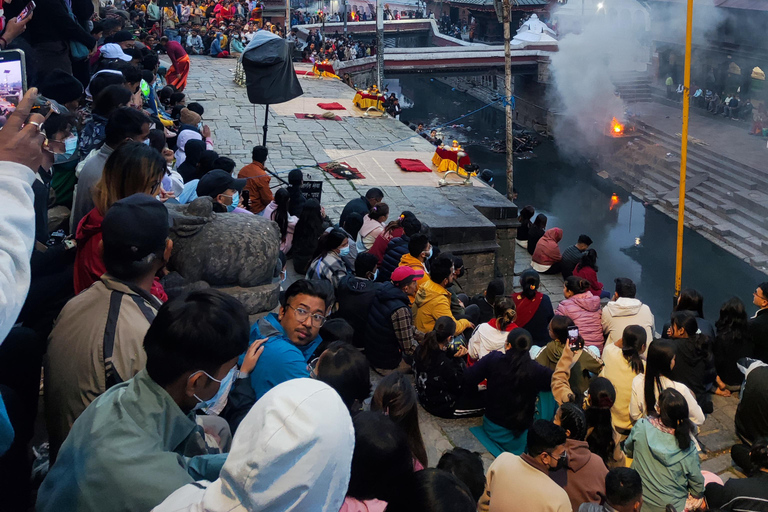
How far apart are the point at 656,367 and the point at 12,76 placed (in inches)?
187

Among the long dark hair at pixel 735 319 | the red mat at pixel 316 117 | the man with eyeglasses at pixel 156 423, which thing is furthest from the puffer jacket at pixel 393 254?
the red mat at pixel 316 117

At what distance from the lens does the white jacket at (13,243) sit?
1.72m

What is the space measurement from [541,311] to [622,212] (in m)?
17.7

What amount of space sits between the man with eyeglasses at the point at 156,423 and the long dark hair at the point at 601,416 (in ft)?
11.3

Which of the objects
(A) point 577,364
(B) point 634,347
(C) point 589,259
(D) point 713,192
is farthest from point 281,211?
(D) point 713,192

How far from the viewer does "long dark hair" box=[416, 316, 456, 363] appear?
5355mm

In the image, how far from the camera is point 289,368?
11.3 ft

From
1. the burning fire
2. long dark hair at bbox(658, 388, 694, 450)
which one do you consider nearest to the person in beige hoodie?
long dark hair at bbox(658, 388, 694, 450)

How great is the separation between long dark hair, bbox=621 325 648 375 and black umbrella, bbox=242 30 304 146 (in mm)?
6877

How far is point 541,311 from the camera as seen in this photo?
22.5 ft

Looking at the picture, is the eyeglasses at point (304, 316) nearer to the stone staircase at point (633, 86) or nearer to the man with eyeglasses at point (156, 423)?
the man with eyeglasses at point (156, 423)

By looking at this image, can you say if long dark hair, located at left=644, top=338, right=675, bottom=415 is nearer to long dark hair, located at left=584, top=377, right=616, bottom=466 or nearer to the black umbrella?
long dark hair, located at left=584, top=377, right=616, bottom=466

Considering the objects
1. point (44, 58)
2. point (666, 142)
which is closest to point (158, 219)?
point (44, 58)

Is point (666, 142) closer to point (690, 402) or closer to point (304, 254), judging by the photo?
point (304, 254)
